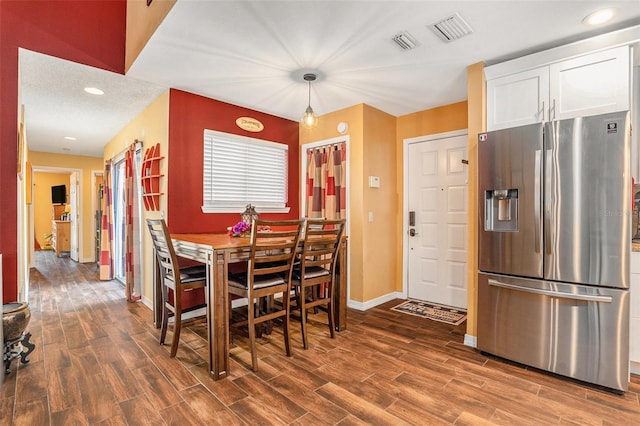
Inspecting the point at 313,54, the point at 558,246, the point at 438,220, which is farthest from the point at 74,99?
the point at 558,246

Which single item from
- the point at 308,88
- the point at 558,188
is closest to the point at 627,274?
the point at 558,188

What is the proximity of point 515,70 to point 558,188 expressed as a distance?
1.05m

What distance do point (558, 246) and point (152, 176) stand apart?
153 inches

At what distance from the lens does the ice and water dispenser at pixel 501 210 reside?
97.7 inches

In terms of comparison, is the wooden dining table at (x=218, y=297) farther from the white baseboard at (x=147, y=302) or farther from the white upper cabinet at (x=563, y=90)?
the white upper cabinet at (x=563, y=90)

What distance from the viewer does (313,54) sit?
2662 mm

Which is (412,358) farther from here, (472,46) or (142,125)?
(142,125)

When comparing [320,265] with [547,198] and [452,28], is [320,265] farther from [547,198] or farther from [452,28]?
[452,28]

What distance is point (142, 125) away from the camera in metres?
4.16

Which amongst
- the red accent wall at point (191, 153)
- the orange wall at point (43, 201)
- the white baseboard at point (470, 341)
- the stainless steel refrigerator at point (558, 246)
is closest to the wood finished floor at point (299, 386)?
the white baseboard at point (470, 341)

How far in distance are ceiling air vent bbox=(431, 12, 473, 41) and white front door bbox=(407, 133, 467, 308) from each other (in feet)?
5.41

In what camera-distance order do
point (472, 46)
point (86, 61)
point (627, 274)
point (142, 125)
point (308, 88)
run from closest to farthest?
point (627, 274) < point (472, 46) < point (86, 61) < point (308, 88) < point (142, 125)

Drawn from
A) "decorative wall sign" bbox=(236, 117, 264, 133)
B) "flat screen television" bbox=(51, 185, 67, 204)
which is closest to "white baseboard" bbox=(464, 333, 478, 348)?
"decorative wall sign" bbox=(236, 117, 264, 133)

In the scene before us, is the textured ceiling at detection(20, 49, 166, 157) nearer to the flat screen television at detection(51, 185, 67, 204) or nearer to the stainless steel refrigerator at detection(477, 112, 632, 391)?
the stainless steel refrigerator at detection(477, 112, 632, 391)
